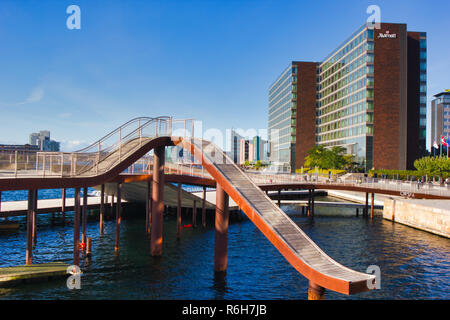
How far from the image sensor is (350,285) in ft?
41.5

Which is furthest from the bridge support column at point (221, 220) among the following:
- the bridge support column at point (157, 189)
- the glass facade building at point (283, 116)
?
the glass facade building at point (283, 116)

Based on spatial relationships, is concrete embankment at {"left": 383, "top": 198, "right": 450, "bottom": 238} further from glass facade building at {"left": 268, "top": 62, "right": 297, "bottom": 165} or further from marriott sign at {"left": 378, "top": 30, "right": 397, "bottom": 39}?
glass facade building at {"left": 268, "top": 62, "right": 297, "bottom": 165}

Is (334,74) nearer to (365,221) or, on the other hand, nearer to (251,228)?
(365,221)

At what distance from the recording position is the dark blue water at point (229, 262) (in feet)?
63.8

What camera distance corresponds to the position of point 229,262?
25.3 meters

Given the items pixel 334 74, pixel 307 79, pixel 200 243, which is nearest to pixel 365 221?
pixel 200 243

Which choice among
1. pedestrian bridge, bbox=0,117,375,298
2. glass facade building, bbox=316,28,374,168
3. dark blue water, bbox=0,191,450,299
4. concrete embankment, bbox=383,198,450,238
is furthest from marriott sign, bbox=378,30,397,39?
pedestrian bridge, bbox=0,117,375,298

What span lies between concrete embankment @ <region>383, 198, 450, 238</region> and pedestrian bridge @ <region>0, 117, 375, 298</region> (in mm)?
26090

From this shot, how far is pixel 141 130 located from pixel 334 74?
88.4 m

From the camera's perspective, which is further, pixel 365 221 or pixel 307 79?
pixel 307 79

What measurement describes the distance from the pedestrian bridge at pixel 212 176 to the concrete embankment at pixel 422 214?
2609cm

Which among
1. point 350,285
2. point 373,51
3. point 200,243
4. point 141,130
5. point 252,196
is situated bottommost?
point 200,243

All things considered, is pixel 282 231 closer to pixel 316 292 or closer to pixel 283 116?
pixel 316 292

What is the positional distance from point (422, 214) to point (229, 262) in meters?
26.3
